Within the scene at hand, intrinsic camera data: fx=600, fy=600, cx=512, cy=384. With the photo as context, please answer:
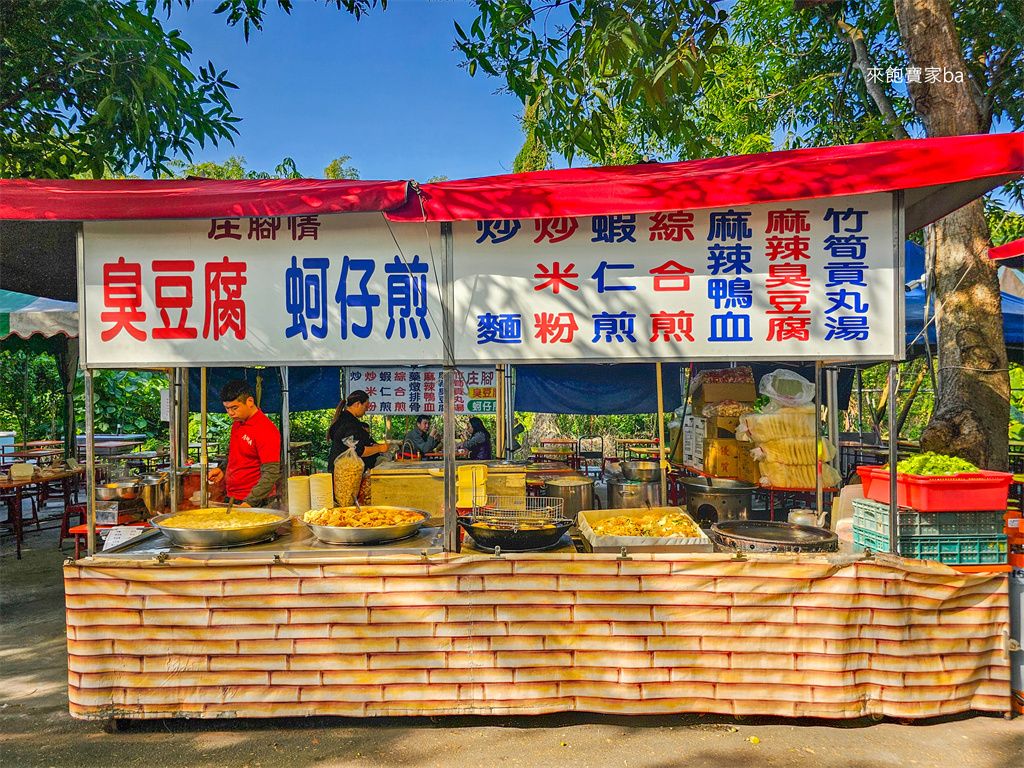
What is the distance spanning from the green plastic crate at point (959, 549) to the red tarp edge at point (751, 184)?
1985 mm

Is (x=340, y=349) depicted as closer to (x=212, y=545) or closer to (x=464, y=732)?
(x=212, y=545)

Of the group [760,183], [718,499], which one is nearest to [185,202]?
[760,183]

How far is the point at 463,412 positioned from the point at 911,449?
693 cm

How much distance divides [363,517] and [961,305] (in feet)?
17.9

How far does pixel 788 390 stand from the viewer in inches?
269

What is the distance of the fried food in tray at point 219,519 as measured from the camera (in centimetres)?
373

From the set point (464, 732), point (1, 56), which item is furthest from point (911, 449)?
point (1, 56)

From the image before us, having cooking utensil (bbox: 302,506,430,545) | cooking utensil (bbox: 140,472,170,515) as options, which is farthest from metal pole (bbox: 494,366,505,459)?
cooking utensil (bbox: 302,506,430,545)

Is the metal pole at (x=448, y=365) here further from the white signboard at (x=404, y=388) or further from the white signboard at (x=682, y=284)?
the white signboard at (x=404, y=388)

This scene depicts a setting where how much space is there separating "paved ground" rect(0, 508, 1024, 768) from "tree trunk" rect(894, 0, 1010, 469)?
2556 millimetres

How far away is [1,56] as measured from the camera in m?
5.39

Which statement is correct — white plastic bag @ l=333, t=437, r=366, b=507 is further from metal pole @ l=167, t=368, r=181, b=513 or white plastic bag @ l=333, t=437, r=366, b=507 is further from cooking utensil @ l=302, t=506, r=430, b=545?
metal pole @ l=167, t=368, r=181, b=513

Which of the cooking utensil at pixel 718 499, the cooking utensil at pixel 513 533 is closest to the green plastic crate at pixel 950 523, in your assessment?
the cooking utensil at pixel 513 533

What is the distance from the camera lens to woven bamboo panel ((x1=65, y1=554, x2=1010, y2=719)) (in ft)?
10.9
